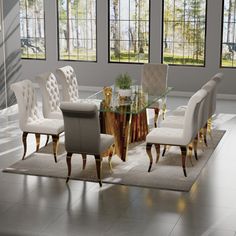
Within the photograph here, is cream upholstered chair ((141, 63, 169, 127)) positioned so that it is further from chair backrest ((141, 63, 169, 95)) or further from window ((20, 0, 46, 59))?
window ((20, 0, 46, 59))

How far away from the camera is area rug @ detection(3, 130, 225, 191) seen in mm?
6445

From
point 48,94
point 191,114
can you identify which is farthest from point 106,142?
point 48,94

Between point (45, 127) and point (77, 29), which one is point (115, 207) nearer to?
point (45, 127)

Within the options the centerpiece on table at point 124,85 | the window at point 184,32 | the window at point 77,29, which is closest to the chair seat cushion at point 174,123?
Answer: the centerpiece on table at point 124,85

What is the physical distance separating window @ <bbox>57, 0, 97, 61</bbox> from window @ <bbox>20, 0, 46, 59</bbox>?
468 millimetres

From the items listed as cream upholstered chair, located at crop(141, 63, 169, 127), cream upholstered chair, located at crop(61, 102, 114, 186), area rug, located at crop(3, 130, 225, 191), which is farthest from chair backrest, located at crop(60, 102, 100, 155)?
cream upholstered chair, located at crop(141, 63, 169, 127)

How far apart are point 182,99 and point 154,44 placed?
4.50 ft

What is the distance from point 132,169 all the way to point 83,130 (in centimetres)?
101

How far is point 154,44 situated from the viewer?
11.9 meters

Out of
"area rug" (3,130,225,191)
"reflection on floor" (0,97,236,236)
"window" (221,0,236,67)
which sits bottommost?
"reflection on floor" (0,97,236,236)

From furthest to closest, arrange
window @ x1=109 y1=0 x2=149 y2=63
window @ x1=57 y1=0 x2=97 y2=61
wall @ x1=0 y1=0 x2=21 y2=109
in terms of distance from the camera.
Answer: window @ x1=57 y1=0 x2=97 y2=61, window @ x1=109 y1=0 x2=149 y2=63, wall @ x1=0 y1=0 x2=21 y2=109

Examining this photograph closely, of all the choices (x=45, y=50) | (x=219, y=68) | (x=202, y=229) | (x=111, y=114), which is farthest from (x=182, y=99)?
(x=202, y=229)

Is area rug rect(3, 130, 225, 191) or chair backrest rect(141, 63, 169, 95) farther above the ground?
chair backrest rect(141, 63, 169, 95)

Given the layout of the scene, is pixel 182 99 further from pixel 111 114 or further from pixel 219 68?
pixel 111 114
